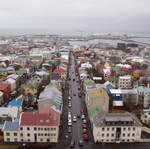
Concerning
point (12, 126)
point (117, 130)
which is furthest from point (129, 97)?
point (12, 126)

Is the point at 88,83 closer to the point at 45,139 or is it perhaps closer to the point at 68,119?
the point at 68,119

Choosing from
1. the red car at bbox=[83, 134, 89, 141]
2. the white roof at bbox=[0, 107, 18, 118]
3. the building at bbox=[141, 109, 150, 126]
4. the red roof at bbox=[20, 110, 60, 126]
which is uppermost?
the red roof at bbox=[20, 110, 60, 126]

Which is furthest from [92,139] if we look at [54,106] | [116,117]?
[54,106]

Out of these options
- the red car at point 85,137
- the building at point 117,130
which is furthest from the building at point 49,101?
the building at point 117,130

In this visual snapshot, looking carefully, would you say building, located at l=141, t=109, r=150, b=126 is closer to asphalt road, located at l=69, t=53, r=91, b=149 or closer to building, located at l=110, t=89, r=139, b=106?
building, located at l=110, t=89, r=139, b=106

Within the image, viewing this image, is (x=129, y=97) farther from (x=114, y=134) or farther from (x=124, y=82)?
(x=114, y=134)

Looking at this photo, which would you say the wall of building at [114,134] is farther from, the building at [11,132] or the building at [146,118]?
the building at [11,132]

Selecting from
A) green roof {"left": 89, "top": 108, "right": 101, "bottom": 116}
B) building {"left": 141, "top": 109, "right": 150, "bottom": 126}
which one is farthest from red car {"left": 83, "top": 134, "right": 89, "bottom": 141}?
building {"left": 141, "top": 109, "right": 150, "bottom": 126}
